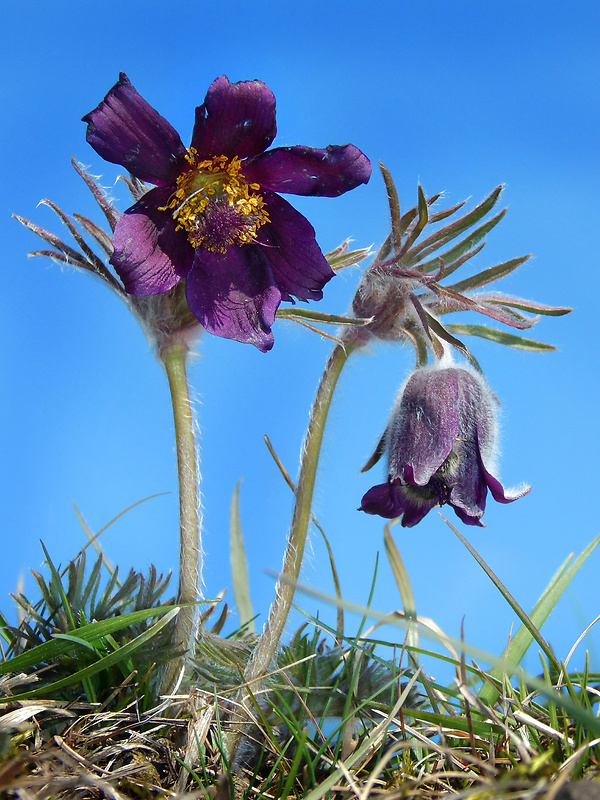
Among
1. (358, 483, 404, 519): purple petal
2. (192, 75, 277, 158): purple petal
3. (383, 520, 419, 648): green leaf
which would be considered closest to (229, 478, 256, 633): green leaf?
(383, 520, 419, 648): green leaf

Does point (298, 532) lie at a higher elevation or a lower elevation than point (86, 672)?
higher

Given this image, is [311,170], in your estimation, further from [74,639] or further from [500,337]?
[74,639]

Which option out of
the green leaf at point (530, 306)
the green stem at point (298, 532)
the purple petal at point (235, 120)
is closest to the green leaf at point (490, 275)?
the green leaf at point (530, 306)

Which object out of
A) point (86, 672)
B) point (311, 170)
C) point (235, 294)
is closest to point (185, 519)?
point (86, 672)

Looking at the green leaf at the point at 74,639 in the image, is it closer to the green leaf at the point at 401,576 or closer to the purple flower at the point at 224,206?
the purple flower at the point at 224,206

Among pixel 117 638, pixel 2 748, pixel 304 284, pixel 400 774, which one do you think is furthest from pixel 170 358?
pixel 400 774

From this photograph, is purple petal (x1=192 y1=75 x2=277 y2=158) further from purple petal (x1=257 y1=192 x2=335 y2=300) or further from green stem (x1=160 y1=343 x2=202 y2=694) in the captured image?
green stem (x1=160 y1=343 x2=202 y2=694)

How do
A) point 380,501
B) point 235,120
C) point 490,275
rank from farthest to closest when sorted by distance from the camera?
point 490,275, point 380,501, point 235,120
